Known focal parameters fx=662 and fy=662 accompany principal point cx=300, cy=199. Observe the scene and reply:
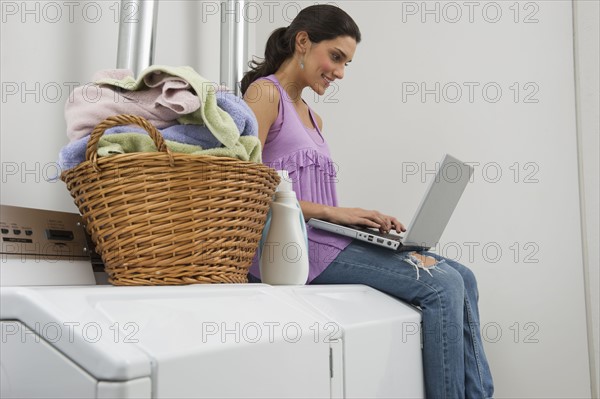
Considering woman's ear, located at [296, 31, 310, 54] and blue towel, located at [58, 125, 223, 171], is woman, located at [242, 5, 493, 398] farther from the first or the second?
blue towel, located at [58, 125, 223, 171]

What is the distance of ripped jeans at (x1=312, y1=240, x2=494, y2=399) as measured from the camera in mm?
1262

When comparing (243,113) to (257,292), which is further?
(243,113)

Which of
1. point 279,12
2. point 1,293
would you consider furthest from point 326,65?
point 1,293

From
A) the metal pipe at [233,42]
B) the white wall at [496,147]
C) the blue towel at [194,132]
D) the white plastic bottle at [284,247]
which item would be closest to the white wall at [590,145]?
the white wall at [496,147]

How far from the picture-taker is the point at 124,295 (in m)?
0.70

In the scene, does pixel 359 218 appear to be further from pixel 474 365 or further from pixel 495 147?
pixel 495 147

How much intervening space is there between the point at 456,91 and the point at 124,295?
165cm

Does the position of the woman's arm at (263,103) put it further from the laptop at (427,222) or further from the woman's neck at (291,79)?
the laptop at (427,222)

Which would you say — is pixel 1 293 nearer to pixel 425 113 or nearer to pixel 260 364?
pixel 260 364

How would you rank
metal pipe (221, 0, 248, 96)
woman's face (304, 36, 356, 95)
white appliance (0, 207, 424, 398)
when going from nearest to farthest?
white appliance (0, 207, 424, 398) → woman's face (304, 36, 356, 95) → metal pipe (221, 0, 248, 96)

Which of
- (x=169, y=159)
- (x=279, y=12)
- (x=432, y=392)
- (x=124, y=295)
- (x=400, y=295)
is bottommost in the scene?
(x=432, y=392)

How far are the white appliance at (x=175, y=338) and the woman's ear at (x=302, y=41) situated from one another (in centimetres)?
64

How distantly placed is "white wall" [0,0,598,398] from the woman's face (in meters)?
0.66

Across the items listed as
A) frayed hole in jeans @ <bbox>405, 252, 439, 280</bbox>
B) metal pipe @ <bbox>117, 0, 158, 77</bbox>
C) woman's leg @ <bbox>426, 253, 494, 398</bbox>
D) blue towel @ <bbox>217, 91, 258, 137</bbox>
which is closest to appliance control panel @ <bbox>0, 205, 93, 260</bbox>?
blue towel @ <bbox>217, 91, 258, 137</bbox>
